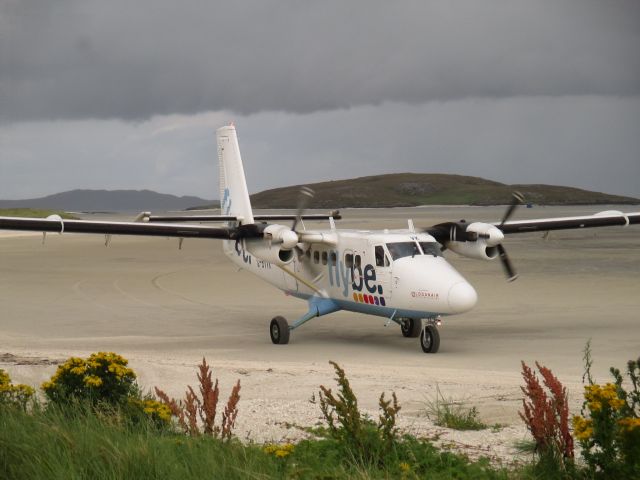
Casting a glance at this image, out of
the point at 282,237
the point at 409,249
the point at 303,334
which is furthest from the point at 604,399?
the point at 303,334

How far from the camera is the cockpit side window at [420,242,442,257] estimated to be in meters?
17.4

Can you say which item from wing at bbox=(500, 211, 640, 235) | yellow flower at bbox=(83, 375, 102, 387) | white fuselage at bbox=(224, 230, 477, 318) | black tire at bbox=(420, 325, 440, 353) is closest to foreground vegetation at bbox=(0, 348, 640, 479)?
yellow flower at bbox=(83, 375, 102, 387)

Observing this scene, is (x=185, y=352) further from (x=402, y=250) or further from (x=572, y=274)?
(x=572, y=274)

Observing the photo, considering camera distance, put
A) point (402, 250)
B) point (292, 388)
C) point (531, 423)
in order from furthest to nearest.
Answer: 1. point (402, 250)
2. point (292, 388)
3. point (531, 423)

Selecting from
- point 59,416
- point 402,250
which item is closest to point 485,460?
point 59,416

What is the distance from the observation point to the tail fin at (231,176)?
72.0 feet

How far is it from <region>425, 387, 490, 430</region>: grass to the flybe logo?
6625mm

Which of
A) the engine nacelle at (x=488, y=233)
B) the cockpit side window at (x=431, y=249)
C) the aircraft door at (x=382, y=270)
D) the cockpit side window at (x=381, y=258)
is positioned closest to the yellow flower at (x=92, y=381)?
the aircraft door at (x=382, y=270)

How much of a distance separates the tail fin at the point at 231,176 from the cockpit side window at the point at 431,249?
208 inches

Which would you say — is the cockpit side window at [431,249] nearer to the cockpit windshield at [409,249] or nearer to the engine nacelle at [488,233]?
the cockpit windshield at [409,249]

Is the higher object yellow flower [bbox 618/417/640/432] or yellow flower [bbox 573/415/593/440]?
yellow flower [bbox 618/417/640/432]

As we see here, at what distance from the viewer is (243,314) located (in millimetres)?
24156

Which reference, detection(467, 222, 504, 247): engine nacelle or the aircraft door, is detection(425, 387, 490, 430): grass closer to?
the aircraft door

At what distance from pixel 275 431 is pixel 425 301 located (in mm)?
7757
